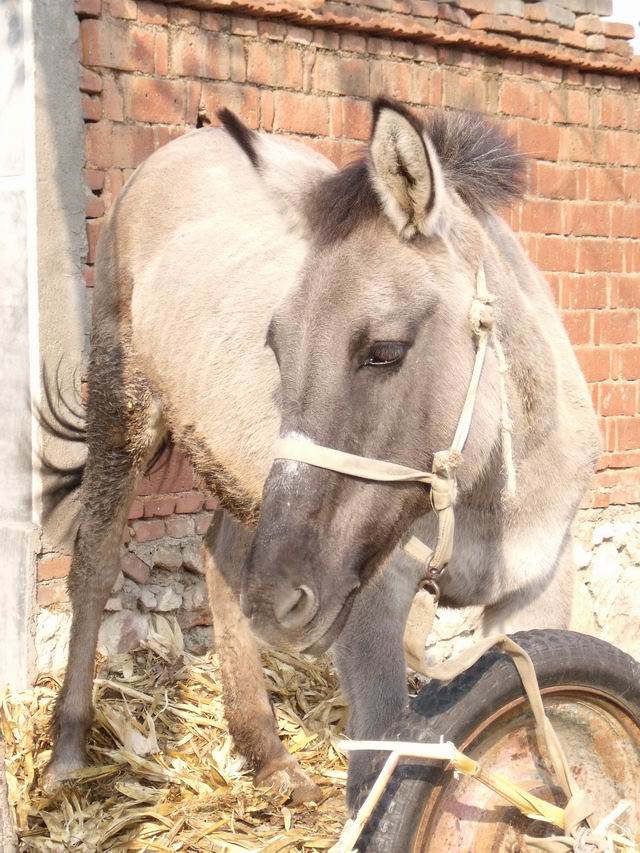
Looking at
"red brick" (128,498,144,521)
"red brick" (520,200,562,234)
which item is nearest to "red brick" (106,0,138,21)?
"red brick" (128,498,144,521)

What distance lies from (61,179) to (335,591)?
2507 millimetres

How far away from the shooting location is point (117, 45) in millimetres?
4387

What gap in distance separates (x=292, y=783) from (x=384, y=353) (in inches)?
80.5

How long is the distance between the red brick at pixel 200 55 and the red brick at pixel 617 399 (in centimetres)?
253

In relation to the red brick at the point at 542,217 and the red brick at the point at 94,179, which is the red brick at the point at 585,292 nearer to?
the red brick at the point at 542,217

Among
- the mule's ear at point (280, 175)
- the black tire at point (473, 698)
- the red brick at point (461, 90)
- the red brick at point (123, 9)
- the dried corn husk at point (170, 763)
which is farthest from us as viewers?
the red brick at point (461, 90)

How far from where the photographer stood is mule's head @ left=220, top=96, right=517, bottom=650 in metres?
2.37

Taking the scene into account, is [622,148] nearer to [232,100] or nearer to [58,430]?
[232,100]

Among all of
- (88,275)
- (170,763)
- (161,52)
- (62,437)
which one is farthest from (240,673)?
A: (161,52)

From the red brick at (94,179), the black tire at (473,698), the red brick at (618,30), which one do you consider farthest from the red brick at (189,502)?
the red brick at (618,30)

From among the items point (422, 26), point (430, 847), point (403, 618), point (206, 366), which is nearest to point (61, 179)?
point (206, 366)

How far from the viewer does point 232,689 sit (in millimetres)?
4195

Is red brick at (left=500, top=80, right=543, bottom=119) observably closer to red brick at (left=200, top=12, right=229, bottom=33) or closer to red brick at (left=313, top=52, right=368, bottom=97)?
red brick at (left=313, top=52, right=368, bottom=97)

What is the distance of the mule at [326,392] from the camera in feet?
8.00
